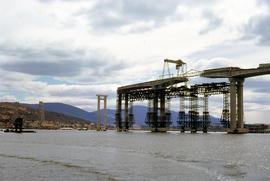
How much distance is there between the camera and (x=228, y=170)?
1672 inches

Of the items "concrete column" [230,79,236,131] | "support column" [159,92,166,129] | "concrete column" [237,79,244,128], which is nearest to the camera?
"concrete column" [230,79,236,131]

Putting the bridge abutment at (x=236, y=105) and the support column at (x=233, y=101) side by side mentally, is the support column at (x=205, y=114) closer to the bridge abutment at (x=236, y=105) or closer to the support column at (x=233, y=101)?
the bridge abutment at (x=236, y=105)

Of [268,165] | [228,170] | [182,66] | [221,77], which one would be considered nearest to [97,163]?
[228,170]

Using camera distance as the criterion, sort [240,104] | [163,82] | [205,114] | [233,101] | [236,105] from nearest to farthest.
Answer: [233,101], [236,105], [240,104], [163,82], [205,114]

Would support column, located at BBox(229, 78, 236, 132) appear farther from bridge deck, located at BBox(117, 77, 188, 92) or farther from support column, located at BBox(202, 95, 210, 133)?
support column, located at BBox(202, 95, 210, 133)

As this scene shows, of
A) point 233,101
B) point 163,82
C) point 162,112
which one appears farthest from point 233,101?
point 162,112

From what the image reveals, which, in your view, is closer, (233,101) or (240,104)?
(233,101)

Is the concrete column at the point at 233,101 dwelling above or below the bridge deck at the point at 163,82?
below

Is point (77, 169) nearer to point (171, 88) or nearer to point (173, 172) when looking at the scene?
point (173, 172)

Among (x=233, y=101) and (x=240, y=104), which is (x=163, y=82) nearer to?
(x=240, y=104)

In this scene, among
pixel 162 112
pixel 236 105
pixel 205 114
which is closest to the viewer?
pixel 236 105

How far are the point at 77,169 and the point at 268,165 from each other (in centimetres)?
1900

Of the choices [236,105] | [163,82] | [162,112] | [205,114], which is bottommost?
[205,114]

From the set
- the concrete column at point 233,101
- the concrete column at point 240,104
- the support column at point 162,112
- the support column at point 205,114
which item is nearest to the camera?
the concrete column at point 233,101
